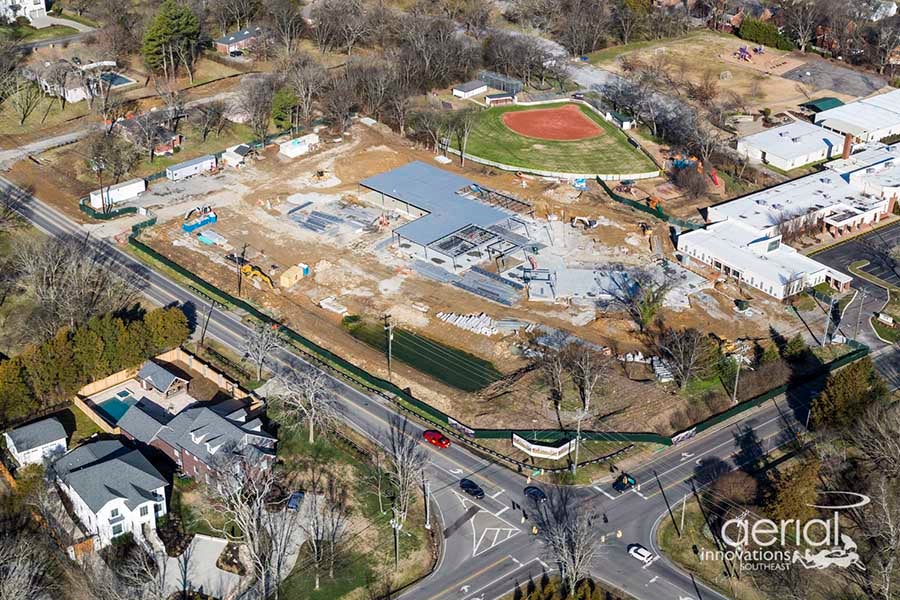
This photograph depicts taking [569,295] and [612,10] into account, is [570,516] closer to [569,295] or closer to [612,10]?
[569,295]

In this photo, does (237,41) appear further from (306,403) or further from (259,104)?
(306,403)

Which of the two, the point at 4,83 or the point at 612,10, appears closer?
the point at 4,83

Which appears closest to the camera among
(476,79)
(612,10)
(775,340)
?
(775,340)

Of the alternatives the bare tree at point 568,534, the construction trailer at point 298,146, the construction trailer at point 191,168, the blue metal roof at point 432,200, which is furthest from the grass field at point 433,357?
the construction trailer at point 191,168

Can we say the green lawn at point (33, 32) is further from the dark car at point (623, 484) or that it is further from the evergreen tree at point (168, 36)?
the dark car at point (623, 484)

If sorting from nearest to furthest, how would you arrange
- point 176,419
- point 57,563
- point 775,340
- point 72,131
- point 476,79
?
point 57,563
point 176,419
point 775,340
point 72,131
point 476,79

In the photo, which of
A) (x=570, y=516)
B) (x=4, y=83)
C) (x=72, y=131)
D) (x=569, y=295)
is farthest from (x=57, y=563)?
(x=4, y=83)
